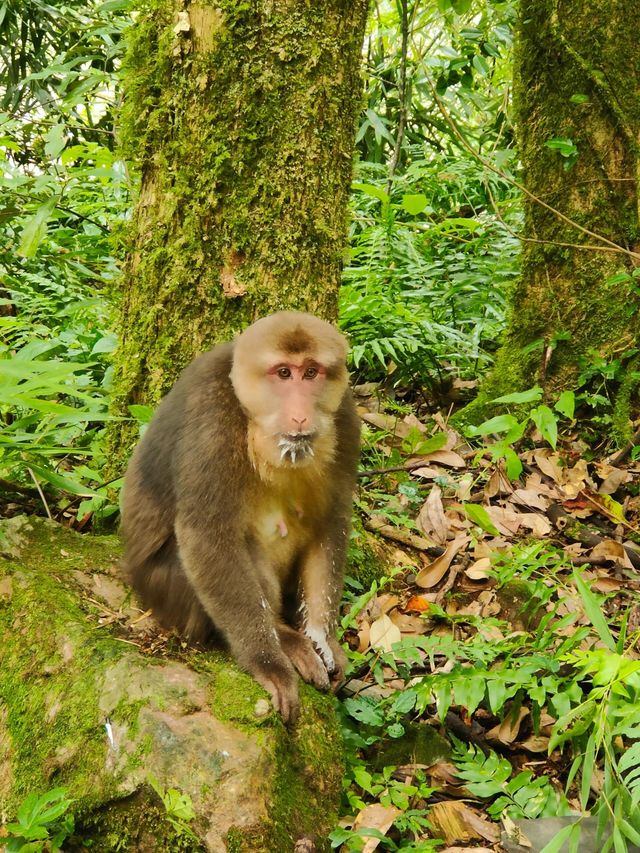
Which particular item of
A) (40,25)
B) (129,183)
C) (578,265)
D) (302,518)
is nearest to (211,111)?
(129,183)

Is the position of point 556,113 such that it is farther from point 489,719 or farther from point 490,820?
point 490,820

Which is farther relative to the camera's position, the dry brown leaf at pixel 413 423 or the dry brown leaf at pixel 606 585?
the dry brown leaf at pixel 413 423

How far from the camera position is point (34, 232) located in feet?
11.6

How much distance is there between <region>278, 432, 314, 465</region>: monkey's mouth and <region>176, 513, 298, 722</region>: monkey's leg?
33 centimetres

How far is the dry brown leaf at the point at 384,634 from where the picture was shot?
3514 mm

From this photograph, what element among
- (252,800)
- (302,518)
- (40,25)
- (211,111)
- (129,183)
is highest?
(40,25)

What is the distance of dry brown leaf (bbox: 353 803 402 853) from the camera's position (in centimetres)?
270

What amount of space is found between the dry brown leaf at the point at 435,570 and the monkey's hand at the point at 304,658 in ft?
3.13

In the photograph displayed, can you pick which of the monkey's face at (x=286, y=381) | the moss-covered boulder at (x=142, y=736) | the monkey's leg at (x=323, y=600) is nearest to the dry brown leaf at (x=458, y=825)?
the moss-covered boulder at (x=142, y=736)

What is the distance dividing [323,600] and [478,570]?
958 millimetres

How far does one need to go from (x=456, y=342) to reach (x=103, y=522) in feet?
9.80

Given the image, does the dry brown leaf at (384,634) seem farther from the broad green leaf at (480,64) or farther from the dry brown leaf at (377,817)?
the broad green leaf at (480,64)

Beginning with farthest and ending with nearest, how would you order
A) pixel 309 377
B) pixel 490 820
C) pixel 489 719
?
1. pixel 489 719
2. pixel 309 377
3. pixel 490 820

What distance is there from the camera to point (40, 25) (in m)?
7.58
